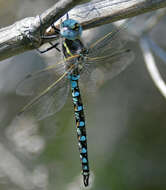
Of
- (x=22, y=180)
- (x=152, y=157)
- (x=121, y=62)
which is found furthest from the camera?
(x=152, y=157)

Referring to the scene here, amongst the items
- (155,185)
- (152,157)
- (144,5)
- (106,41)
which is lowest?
(155,185)

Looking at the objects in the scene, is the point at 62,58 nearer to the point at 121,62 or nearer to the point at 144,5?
the point at 121,62

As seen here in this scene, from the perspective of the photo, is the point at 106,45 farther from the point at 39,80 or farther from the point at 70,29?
the point at 39,80

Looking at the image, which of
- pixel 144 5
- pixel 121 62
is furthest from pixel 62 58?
pixel 144 5

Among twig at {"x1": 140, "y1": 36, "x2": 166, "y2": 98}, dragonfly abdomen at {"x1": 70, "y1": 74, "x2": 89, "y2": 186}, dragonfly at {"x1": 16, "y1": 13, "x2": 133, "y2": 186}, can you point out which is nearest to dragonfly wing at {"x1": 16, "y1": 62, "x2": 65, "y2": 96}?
dragonfly at {"x1": 16, "y1": 13, "x2": 133, "y2": 186}

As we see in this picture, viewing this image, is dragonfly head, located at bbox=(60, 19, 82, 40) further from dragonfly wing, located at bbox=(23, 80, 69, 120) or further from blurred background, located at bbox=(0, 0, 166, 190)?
blurred background, located at bbox=(0, 0, 166, 190)

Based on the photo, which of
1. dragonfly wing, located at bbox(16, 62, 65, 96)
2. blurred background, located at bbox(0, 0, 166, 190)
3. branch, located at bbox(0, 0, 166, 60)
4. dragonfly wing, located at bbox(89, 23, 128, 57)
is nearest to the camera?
branch, located at bbox(0, 0, 166, 60)
